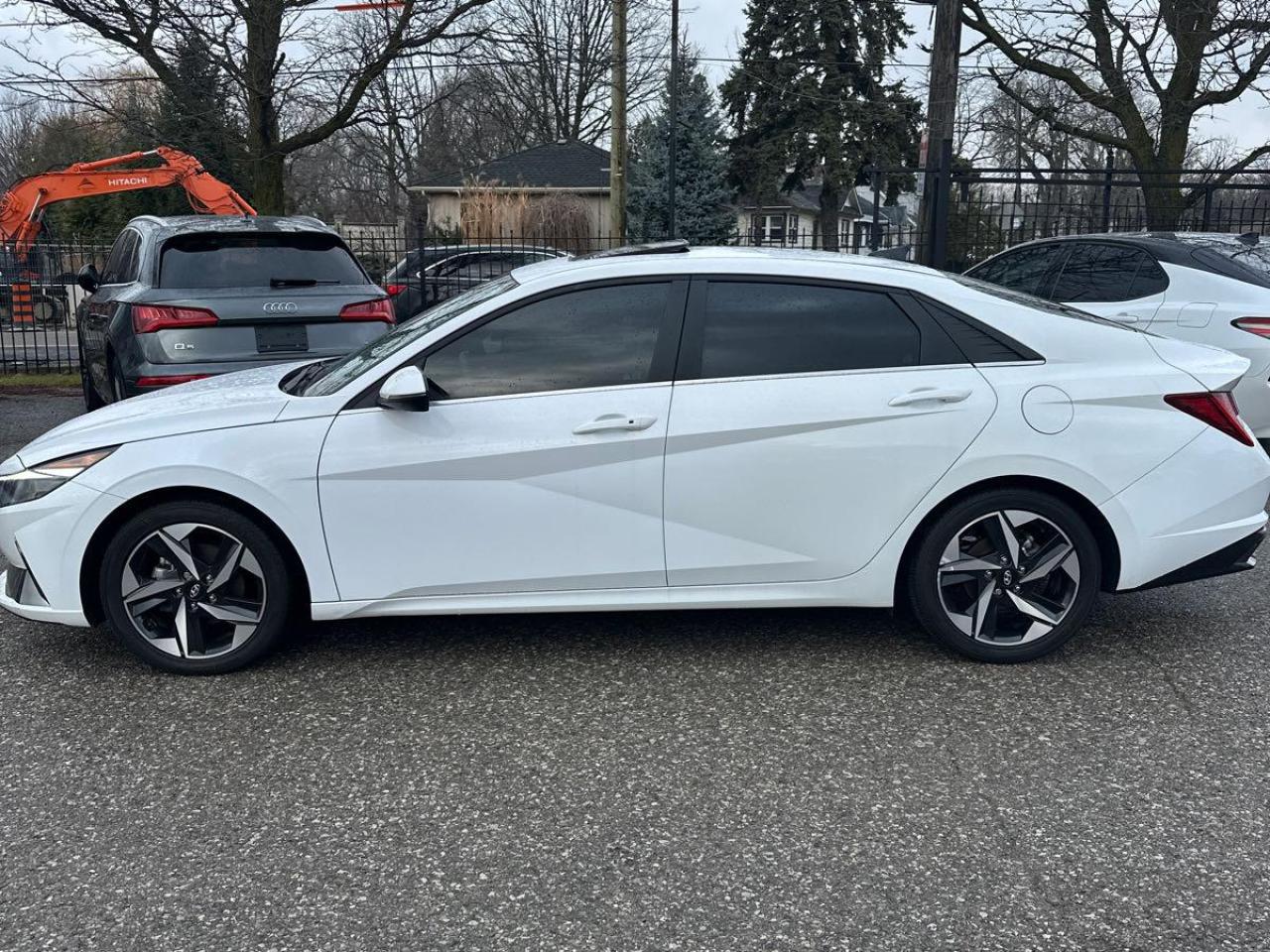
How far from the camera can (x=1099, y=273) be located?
8023 millimetres

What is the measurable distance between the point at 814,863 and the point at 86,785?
7.15 feet

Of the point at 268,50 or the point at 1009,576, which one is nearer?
the point at 1009,576

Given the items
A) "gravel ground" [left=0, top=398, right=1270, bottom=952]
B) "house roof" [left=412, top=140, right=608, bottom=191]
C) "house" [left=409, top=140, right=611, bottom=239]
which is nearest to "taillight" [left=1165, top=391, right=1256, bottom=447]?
"gravel ground" [left=0, top=398, right=1270, bottom=952]

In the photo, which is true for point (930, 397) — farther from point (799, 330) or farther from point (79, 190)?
point (79, 190)

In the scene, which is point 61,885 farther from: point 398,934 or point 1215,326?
point 1215,326

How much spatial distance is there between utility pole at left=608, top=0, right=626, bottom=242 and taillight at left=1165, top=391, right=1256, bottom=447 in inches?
512

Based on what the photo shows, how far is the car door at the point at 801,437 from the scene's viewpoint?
4.24 metres

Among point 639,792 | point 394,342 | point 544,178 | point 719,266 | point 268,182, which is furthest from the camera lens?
point 544,178

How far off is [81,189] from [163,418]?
20409 millimetres

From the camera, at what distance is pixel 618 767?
360 centimetres

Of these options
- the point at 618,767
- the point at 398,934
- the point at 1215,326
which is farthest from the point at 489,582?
the point at 1215,326

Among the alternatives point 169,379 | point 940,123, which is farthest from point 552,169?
point 169,379

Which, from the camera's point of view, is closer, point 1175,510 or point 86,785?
point 86,785

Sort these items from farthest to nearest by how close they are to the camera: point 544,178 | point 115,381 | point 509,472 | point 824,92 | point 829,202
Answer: point 544,178 < point 829,202 < point 824,92 < point 115,381 < point 509,472
